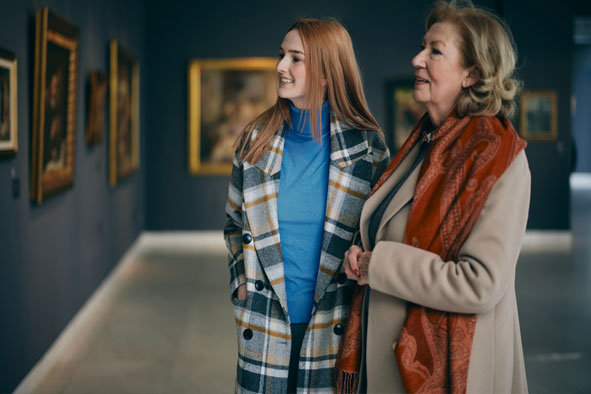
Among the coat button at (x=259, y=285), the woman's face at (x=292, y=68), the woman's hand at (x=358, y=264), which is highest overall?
the woman's face at (x=292, y=68)

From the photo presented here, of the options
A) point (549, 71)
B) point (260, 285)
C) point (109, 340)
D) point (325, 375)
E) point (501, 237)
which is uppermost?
point (549, 71)

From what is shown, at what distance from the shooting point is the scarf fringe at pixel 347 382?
7.36 ft

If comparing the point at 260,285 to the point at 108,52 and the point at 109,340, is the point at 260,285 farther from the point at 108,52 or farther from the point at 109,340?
the point at 108,52

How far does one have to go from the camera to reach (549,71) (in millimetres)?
11875

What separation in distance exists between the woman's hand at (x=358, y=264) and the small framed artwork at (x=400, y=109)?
9.80m

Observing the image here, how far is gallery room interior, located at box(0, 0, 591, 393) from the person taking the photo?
472 cm

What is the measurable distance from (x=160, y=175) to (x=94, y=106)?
16.5 ft

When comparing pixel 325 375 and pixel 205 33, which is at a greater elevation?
pixel 205 33

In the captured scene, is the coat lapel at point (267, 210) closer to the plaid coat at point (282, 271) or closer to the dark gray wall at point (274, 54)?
the plaid coat at point (282, 271)

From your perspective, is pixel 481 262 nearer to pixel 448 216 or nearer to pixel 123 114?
pixel 448 216

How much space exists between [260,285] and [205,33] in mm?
9647

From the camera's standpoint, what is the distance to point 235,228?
9.57 ft

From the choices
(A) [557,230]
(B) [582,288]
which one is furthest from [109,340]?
(A) [557,230]

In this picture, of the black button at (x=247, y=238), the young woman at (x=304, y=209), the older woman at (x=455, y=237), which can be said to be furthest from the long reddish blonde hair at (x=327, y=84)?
the older woman at (x=455, y=237)
